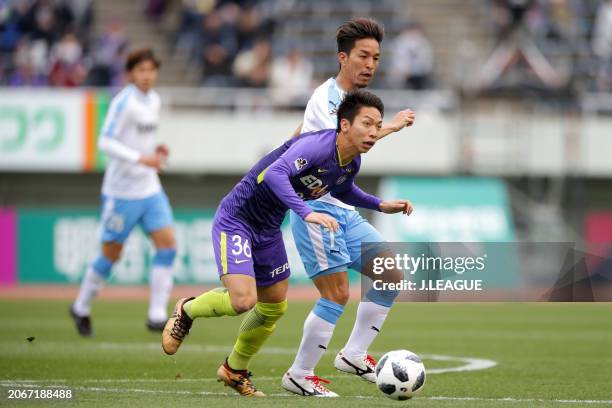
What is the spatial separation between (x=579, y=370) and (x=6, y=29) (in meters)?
16.7

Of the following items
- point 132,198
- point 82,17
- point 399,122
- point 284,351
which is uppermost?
point 82,17

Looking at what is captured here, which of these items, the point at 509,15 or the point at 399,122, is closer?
the point at 399,122

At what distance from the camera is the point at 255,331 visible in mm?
7922

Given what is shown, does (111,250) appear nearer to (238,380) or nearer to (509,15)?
(238,380)

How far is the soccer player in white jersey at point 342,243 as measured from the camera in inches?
320

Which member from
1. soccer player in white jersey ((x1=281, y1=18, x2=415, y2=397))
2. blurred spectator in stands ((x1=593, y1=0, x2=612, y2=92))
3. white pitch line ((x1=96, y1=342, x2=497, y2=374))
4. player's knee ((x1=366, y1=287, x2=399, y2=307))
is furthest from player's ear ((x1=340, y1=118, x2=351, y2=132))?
blurred spectator in stands ((x1=593, y1=0, x2=612, y2=92))

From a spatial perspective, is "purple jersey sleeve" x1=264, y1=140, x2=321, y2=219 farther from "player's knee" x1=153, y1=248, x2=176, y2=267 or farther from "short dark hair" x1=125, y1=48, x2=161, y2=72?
"player's knee" x1=153, y1=248, x2=176, y2=267

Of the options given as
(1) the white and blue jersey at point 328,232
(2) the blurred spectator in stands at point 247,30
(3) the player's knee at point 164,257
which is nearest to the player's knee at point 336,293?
(1) the white and blue jersey at point 328,232

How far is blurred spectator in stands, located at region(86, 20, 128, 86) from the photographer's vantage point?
2216 centimetres

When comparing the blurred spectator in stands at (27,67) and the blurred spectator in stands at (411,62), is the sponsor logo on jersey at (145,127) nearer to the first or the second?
the blurred spectator in stands at (27,67)

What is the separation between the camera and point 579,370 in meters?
9.53

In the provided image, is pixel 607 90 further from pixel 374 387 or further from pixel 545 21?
pixel 374 387

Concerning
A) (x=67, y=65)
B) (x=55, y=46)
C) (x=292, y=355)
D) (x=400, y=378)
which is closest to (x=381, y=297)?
(x=400, y=378)

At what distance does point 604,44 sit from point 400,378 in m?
17.9
